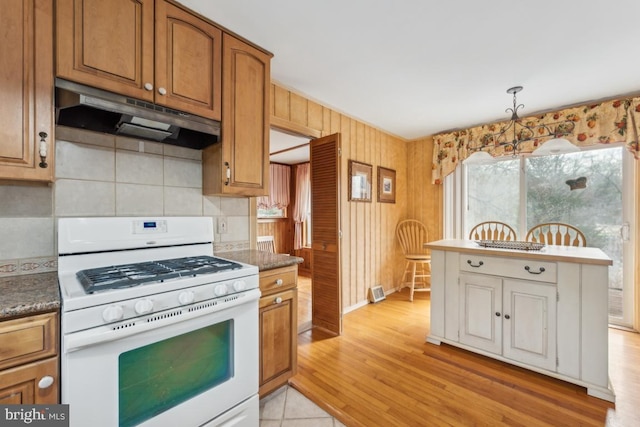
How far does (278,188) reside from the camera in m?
5.64

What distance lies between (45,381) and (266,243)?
4462mm

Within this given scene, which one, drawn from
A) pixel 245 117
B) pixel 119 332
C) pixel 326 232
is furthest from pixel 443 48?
pixel 119 332

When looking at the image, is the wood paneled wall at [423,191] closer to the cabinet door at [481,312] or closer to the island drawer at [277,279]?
the cabinet door at [481,312]

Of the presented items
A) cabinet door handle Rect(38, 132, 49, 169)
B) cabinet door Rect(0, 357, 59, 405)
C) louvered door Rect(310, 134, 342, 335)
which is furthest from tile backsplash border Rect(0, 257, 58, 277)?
louvered door Rect(310, 134, 342, 335)

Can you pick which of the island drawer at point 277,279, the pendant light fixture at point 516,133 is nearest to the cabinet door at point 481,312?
the pendant light fixture at point 516,133

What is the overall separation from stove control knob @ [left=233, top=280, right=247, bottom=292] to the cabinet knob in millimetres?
679

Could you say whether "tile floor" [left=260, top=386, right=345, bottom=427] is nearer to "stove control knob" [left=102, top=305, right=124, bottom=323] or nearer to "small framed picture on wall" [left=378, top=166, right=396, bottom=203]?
"stove control knob" [left=102, top=305, right=124, bottom=323]

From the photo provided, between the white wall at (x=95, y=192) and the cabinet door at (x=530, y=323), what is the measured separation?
2148 mm

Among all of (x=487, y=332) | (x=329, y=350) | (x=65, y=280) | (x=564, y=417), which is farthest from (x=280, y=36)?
(x=564, y=417)

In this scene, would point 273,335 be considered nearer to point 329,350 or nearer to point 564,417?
point 329,350

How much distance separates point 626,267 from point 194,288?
3.91 meters

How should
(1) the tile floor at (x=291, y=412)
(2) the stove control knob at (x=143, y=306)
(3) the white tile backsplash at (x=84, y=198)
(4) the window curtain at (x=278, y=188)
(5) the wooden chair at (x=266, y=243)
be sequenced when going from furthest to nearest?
(4) the window curtain at (x=278, y=188) → (5) the wooden chair at (x=266, y=243) → (1) the tile floor at (x=291, y=412) → (3) the white tile backsplash at (x=84, y=198) → (2) the stove control knob at (x=143, y=306)

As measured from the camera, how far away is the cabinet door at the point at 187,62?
146cm

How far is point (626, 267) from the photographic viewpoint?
9.14ft
